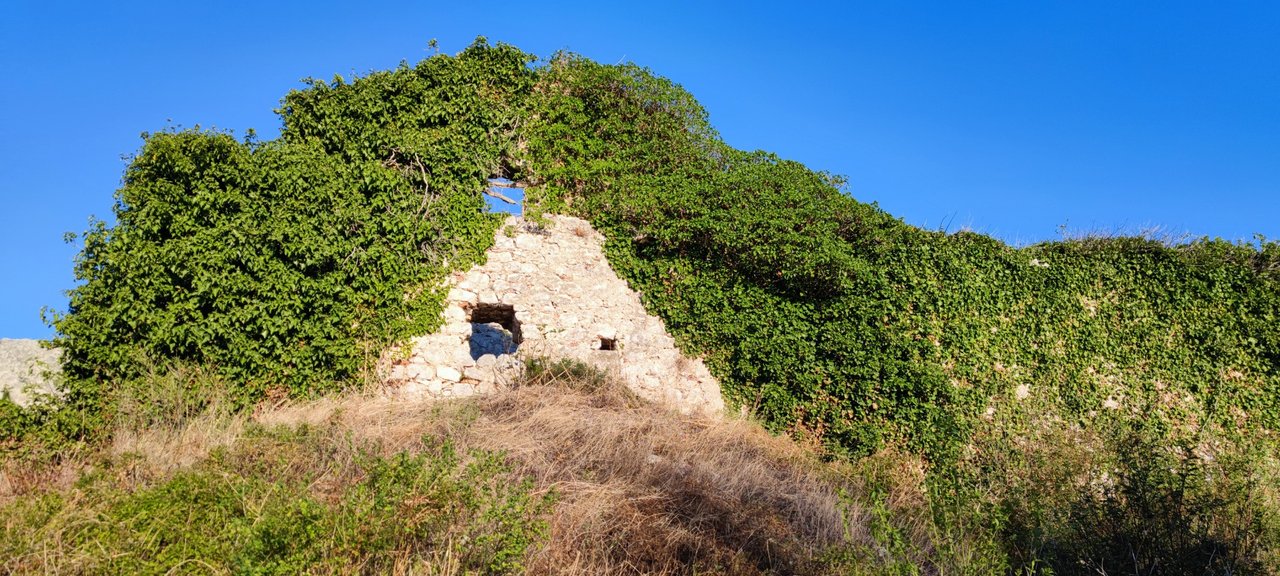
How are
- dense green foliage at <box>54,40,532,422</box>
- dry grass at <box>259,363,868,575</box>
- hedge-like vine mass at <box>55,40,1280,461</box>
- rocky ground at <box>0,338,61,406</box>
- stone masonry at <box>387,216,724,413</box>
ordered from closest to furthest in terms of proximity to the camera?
1. dry grass at <box>259,363,868,575</box>
2. dense green foliage at <box>54,40,532,422</box>
3. hedge-like vine mass at <box>55,40,1280,461</box>
4. stone masonry at <box>387,216,724,413</box>
5. rocky ground at <box>0,338,61,406</box>

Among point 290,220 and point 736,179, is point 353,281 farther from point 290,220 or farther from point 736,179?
point 736,179

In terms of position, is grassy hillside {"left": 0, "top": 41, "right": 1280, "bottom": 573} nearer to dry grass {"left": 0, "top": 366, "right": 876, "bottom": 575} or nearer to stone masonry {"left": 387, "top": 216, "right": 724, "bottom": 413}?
stone masonry {"left": 387, "top": 216, "right": 724, "bottom": 413}

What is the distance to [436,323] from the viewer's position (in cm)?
1046

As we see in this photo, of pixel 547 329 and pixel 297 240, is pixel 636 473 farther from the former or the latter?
pixel 297 240

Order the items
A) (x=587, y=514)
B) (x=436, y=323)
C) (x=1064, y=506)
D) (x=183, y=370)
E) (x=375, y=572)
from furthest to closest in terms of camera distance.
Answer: (x=436, y=323) < (x=183, y=370) < (x=1064, y=506) < (x=587, y=514) < (x=375, y=572)

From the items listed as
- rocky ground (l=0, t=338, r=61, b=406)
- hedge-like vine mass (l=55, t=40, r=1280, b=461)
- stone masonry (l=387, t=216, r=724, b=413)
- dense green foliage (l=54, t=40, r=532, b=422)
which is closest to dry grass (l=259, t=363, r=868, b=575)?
stone masonry (l=387, t=216, r=724, b=413)

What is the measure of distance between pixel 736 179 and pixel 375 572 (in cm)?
843

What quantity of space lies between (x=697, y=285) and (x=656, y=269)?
68 cm

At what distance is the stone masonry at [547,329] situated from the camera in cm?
1030

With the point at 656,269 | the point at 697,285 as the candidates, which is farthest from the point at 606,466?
the point at 656,269

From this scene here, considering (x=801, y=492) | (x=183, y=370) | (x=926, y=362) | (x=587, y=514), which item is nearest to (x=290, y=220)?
(x=183, y=370)

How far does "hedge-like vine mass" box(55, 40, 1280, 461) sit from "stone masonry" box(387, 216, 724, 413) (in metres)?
0.33

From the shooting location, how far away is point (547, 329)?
35.2 feet

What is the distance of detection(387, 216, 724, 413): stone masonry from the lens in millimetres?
10305
